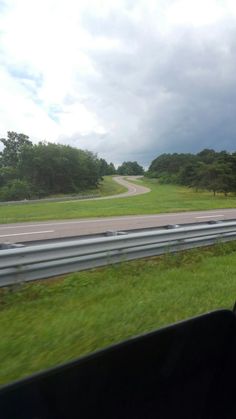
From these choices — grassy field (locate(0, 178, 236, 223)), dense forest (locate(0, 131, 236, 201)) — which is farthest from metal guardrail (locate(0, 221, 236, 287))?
grassy field (locate(0, 178, 236, 223))

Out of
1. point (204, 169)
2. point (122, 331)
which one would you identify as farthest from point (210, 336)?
point (204, 169)

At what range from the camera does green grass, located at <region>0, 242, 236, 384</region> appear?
396 centimetres

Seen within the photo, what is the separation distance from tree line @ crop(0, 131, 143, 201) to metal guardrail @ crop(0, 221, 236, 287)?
18.3 m

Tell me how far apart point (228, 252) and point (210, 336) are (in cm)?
921

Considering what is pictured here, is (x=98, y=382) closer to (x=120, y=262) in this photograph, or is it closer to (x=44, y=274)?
(x=44, y=274)

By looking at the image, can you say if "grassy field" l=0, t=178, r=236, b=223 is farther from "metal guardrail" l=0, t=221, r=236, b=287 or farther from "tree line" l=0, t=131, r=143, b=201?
"metal guardrail" l=0, t=221, r=236, b=287

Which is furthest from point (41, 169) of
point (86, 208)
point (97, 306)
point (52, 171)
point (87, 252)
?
point (97, 306)

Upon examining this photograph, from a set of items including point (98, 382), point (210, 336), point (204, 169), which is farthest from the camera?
point (204, 169)

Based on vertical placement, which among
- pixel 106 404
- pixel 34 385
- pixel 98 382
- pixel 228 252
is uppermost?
pixel 34 385

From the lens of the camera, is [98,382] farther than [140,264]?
No

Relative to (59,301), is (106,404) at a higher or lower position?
higher

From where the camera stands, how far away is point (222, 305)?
548cm

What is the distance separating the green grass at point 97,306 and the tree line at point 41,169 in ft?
65.2

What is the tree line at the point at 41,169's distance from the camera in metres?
30.7
